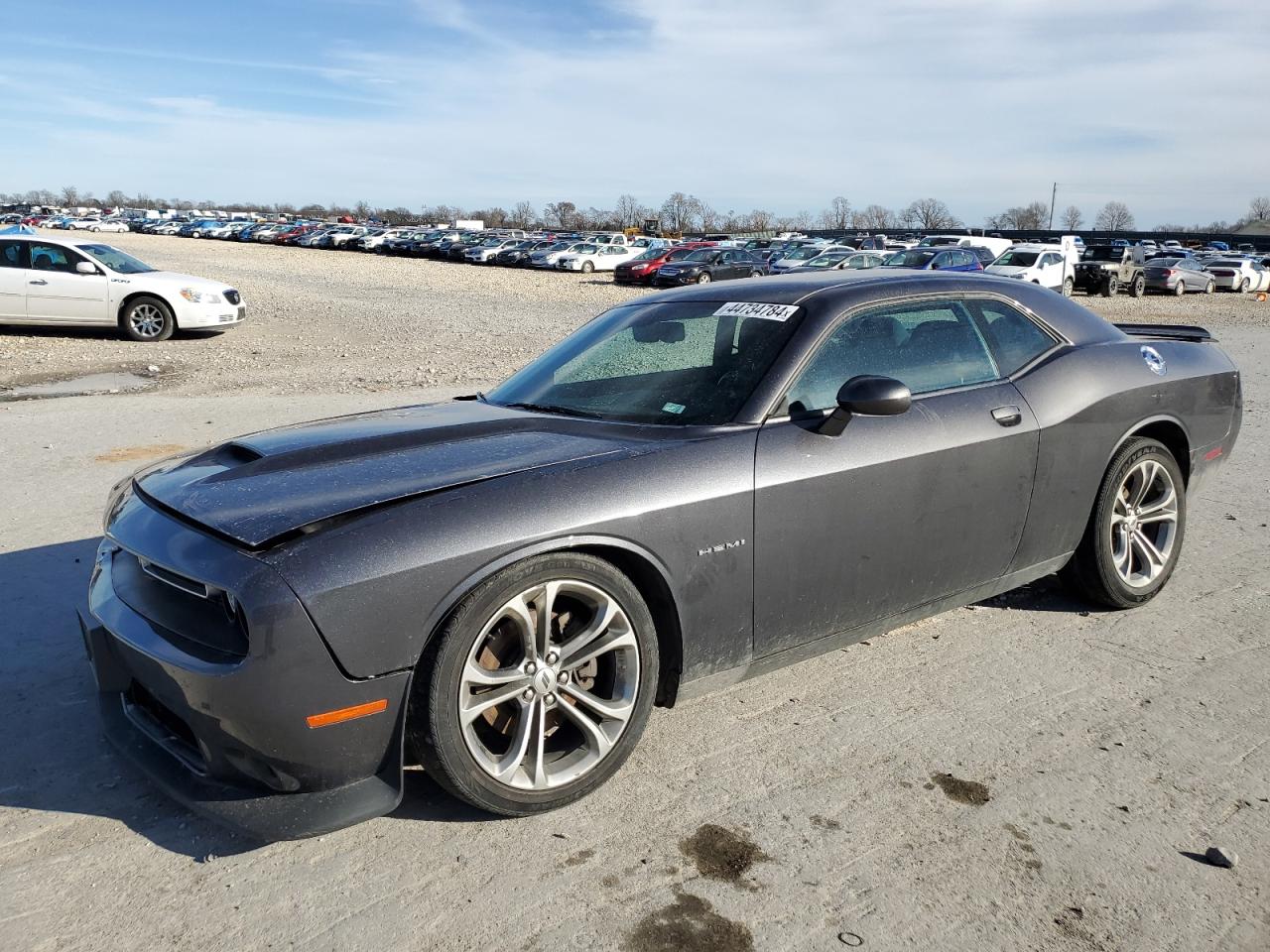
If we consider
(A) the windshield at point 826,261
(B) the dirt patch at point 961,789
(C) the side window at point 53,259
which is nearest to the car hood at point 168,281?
(C) the side window at point 53,259

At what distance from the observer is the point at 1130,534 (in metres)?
4.57

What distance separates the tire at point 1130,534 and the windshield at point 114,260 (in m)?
14.6

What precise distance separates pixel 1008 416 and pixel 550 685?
2.14 metres

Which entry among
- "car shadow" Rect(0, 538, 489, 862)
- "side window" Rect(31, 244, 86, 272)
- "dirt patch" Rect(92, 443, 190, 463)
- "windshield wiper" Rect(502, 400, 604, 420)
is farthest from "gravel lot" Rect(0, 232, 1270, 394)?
"windshield wiper" Rect(502, 400, 604, 420)

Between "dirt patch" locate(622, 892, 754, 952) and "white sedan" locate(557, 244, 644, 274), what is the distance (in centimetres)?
4069

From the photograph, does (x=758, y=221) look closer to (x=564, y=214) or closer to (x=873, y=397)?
(x=564, y=214)

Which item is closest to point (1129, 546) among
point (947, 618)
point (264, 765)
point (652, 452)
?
point (947, 618)

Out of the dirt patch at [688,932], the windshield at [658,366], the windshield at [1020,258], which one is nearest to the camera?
the dirt patch at [688,932]

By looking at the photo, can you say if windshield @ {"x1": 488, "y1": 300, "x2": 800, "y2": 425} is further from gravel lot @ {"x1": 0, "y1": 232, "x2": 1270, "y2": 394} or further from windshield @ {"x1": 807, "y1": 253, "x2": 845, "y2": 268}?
windshield @ {"x1": 807, "y1": 253, "x2": 845, "y2": 268}

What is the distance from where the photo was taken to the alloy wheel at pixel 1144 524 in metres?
4.53

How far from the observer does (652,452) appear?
3.19m

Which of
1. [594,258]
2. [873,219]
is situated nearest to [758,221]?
[873,219]

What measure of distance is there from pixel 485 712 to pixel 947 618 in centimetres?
241

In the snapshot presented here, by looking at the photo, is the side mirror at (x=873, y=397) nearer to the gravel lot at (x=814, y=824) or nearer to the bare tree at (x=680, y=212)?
the gravel lot at (x=814, y=824)
